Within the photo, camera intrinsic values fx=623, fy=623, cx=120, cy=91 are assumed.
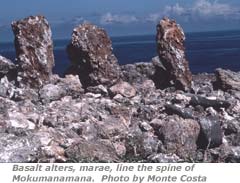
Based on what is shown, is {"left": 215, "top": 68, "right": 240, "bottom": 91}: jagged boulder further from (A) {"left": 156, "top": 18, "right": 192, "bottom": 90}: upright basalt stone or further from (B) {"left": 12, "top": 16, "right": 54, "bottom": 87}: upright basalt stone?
(B) {"left": 12, "top": 16, "right": 54, "bottom": 87}: upright basalt stone

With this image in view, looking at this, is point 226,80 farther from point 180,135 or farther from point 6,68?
point 6,68

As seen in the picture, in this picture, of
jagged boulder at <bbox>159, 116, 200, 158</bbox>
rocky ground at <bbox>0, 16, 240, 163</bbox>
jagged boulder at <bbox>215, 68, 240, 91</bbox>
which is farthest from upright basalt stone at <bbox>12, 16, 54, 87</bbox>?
jagged boulder at <bbox>215, 68, 240, 91</bbox>

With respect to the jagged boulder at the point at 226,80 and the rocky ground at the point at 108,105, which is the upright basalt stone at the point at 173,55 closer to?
the rocky ground at the point at 108,105

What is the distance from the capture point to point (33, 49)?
2291 centimetres

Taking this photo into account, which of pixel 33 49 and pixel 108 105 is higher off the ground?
pixel 33 49

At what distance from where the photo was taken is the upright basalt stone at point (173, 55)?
24.4 m

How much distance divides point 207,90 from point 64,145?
973 cm

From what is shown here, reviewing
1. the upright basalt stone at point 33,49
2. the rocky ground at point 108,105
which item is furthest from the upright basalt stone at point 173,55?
the upright basalt stone at point 33,49

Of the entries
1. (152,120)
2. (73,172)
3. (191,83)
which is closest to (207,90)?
(191,83)

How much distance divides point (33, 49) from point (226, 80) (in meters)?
7.75

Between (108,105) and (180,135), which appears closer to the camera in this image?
(180,135)

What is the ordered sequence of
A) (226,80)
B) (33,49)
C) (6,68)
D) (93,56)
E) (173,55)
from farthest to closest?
(226,80) → (173,55) → (6,68) → (93,56) → (33,49)

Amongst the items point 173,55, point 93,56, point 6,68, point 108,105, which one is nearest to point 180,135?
point 108,105

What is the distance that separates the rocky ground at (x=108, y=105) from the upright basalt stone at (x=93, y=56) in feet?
0.12
